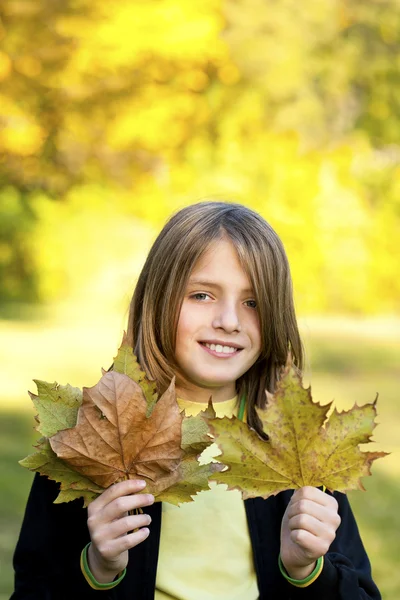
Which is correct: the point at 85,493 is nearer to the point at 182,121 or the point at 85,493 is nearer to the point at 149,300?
the point at 149,300

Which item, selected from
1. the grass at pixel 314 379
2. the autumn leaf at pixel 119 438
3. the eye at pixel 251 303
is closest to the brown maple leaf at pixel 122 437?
the autumn leaf at pixel 119 438

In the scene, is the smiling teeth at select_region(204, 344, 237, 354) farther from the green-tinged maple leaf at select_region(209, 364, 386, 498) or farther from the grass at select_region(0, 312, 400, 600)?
the grass at select_region(0, 312, 400, 600)

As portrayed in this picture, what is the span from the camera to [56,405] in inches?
60.4

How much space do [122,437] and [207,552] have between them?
1.50 ft

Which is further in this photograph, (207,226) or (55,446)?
(207,226)

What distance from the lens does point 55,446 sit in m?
1.47

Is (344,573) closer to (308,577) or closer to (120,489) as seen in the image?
(308,577)

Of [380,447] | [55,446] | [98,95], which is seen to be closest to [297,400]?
[55,446]

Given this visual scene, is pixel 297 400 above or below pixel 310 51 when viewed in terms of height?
below

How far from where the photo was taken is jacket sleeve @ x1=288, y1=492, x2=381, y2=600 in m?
1.71

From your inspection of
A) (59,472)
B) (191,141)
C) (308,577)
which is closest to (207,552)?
(308,577)

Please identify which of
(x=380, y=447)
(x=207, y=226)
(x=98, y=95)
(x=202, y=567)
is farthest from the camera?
(x=98, y=95)

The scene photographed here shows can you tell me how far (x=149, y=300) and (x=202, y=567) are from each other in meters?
0.58

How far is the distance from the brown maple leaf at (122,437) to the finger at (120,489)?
20 mm
